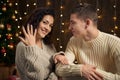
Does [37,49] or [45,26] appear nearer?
[37,49]

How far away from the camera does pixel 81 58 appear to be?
5.19ft

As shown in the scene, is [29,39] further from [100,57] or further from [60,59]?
[100,57]

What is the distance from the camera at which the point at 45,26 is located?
1.77 meters

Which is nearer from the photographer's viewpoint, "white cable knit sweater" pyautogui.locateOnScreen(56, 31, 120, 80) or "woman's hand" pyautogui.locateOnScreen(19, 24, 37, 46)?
"white cable knit sweater" pyautogui.locateOnScreen(56, 31, 120, 80)

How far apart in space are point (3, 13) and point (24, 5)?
474 mm

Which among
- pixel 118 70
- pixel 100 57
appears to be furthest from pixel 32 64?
pixel 118 70

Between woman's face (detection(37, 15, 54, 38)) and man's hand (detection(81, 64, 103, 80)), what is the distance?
45 cm

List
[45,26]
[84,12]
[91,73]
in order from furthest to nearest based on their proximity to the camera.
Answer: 1. [45,26]
2. [84,12]
3. [91,73]

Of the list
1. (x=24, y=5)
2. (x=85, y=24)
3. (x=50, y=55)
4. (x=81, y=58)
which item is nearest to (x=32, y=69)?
(x=50, y=55)

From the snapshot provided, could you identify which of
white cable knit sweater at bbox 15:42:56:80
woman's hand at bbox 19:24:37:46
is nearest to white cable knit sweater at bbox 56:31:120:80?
white cable knit sweater at bbox 15:42:56:80

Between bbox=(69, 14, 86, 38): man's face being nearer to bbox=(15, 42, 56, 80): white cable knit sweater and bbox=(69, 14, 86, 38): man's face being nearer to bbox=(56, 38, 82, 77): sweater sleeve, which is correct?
bbox=(56, 38, 82, 77): sweater sleeve

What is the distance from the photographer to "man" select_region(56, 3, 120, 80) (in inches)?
56.8

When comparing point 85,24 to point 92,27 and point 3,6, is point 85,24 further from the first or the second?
point 3,6

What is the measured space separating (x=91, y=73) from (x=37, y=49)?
40cm
